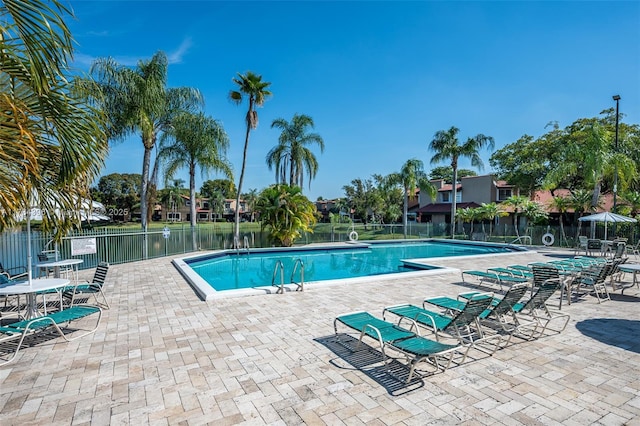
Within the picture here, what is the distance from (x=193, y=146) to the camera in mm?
19547

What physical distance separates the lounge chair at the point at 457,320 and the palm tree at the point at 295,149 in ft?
62.8

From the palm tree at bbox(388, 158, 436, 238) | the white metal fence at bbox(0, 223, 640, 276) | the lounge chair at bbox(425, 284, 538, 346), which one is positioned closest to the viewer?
the lounge chair at bbox(425, 284, 538, 346)

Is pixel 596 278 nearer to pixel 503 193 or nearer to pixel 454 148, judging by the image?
pixel 454 148

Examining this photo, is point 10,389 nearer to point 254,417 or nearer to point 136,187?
point 254,417

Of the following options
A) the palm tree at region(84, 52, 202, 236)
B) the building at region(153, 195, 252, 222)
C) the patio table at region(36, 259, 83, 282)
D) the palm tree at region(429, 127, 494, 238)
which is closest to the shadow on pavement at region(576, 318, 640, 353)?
the patio table at region(36, 259, 83, 282)

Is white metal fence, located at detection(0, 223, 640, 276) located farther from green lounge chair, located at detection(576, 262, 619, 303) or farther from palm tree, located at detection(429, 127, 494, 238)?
green lounge chair, located at detection(576, 262, 619, 303)

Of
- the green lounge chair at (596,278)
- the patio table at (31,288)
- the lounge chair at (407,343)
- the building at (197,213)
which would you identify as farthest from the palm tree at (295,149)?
the building at (197,213)

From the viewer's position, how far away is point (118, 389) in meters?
3.75

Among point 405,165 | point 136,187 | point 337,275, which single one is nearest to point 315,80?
point 337,275

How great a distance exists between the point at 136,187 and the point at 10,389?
71.5 metres

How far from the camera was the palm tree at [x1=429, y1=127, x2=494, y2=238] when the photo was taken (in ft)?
89.0

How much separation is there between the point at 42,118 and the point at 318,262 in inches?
558

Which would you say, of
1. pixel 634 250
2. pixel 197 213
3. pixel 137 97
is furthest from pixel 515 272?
pixel 197 213

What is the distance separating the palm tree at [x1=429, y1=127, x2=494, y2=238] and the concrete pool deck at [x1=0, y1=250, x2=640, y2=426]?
22469mm
